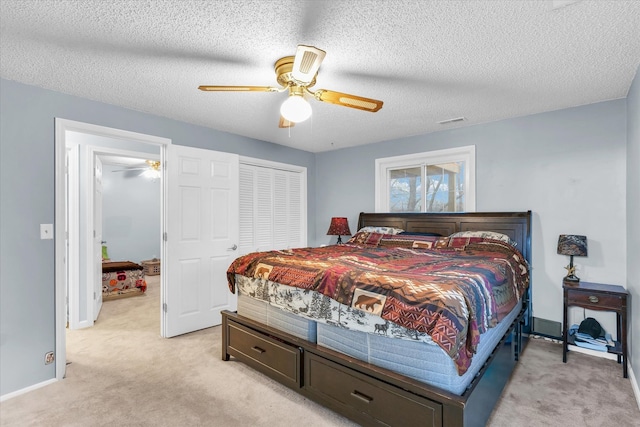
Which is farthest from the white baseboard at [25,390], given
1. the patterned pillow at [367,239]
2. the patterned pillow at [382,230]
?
the patterned pillow at [382,230]

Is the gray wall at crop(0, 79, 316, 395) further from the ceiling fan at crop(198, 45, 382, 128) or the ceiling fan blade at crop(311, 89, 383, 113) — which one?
the ceiling fan blade at crop(311, 89, 383, 113)

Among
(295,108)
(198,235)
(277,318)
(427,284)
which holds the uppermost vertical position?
(295,108)

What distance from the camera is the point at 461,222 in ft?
12.6

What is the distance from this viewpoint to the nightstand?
2.63m

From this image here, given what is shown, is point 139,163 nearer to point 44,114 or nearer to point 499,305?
point 44,114

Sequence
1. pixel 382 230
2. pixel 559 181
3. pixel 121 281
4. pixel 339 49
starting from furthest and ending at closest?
pixel 121 281 < pixel 382 230 < pixel 559 181 < pixel 339 49

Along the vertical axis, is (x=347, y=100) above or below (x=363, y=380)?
above

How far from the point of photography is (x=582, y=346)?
2867 millimetres

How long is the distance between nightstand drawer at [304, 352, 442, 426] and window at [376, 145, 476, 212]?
275cm

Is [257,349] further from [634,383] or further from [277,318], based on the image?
[634,383]

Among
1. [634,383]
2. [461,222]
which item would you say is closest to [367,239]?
[461,222]

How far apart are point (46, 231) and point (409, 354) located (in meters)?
2.95

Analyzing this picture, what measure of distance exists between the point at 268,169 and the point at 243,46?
2769 millimetres

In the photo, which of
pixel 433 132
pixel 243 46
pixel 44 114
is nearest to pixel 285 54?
pixel 243 46
